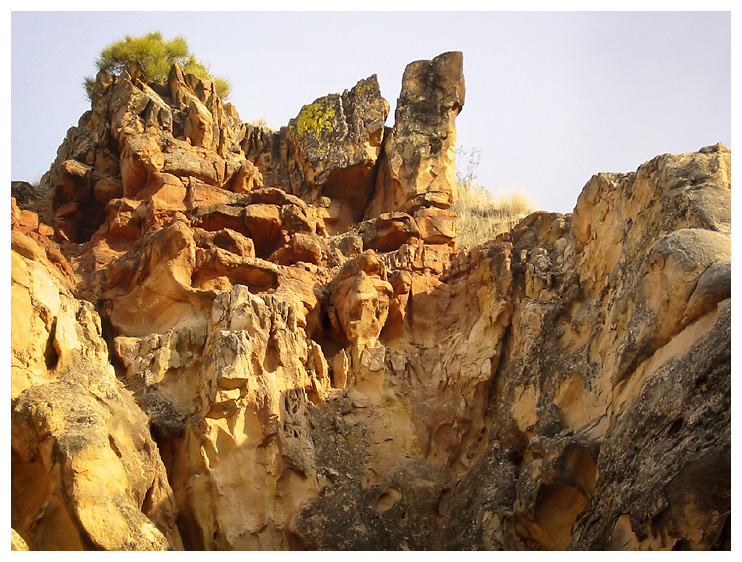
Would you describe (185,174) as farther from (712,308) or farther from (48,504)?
(712,308)

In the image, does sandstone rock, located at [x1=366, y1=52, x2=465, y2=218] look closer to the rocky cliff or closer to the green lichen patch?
the rocky cliff

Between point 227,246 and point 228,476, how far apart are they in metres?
3.96

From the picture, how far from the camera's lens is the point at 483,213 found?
853 inches

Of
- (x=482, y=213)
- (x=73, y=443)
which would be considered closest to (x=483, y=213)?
(x=482, y=213)

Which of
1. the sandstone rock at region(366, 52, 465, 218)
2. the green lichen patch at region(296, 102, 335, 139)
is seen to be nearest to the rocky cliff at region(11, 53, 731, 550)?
the sandstone rock at region(366, 52, 465, 218)

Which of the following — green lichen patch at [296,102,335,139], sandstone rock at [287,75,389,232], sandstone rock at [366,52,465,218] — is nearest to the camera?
sandstone rock at [366,52,465,218]

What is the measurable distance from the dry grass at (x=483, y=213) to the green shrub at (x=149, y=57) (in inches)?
228

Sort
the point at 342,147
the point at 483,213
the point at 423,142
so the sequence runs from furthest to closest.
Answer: the point at 483,213
the point at 342,147
the point at 423,142

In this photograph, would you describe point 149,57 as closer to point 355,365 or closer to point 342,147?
point 342,147

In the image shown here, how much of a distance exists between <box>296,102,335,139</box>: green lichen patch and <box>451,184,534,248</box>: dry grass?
10.6 ft

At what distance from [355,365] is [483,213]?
8.49 metres

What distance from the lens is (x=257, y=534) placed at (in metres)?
11.6

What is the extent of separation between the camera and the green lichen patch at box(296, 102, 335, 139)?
18641 millimetres

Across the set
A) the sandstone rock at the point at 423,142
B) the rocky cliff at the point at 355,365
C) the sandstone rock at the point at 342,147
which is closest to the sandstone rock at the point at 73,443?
the rocky cliff at the point at 355,365
